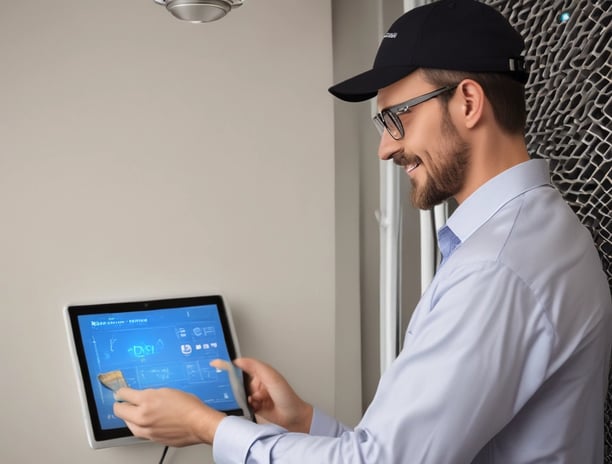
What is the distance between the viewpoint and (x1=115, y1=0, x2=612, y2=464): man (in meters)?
0.98

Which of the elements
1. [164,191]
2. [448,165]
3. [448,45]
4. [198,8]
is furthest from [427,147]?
[164,191]

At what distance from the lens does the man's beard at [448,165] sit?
1.19 m

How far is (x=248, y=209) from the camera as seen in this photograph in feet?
7.43

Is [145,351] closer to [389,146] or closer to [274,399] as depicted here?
[274,399]

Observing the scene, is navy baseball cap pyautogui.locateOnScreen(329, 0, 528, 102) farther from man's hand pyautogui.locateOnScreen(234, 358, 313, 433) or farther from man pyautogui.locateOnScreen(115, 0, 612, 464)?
man's hand pyautogui.locateOnScreen(234, 358, 313, 433)

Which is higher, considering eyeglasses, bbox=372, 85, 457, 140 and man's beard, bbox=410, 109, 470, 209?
eyeglasses, bbox=372, 85, 457, 140

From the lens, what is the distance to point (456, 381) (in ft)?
3.17

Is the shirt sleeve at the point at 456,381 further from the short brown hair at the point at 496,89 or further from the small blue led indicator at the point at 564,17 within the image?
the small blue led indicator at the point at 564,17

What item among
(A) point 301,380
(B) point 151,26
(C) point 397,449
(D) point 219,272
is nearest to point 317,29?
(B) point 151,26

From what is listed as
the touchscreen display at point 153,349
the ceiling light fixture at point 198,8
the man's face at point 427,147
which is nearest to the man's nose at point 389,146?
the man's face at point 427,147

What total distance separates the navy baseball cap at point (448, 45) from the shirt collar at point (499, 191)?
15cm

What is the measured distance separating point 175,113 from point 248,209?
0.33m

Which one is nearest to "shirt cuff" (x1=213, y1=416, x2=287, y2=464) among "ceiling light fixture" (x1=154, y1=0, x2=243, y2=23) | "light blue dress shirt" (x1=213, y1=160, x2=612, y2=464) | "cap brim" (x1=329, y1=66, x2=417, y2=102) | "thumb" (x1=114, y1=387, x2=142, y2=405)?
"light blue dress shirt" (x1=213, y1=160, x2=612, y2=464)

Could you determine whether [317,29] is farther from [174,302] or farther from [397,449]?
[397,449]
